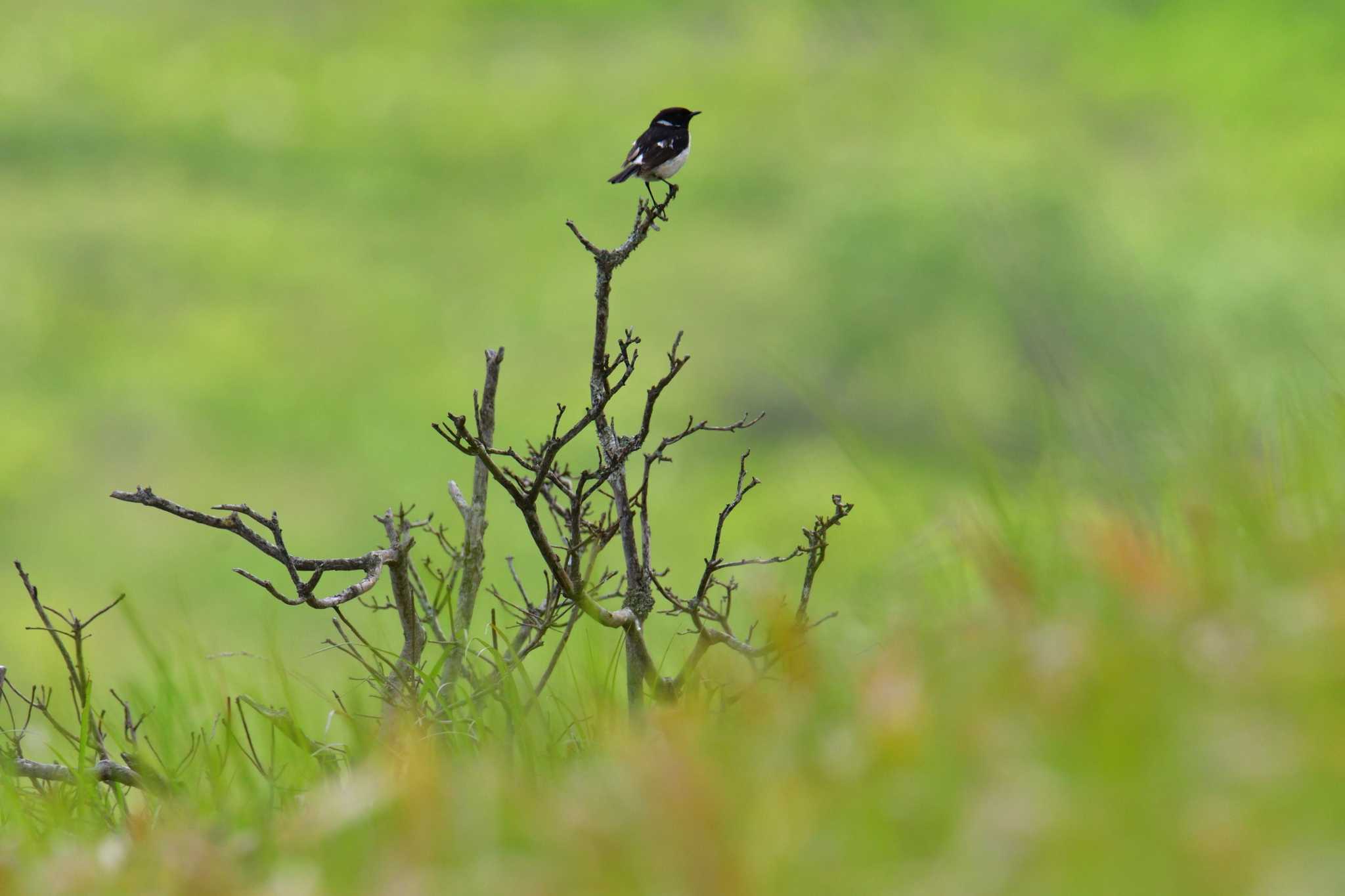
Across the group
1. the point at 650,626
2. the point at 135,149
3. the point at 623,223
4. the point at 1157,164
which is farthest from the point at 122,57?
the point at 650,626

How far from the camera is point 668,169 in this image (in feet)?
24.7

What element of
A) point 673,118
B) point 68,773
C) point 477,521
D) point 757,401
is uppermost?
point 757,401

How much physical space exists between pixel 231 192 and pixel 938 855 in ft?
209

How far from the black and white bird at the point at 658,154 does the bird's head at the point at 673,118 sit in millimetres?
18


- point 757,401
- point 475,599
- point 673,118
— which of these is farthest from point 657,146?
point 757,401

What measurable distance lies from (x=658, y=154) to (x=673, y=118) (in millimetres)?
906

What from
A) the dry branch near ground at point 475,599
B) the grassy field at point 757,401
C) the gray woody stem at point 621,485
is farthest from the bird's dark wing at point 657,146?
the gray woody stem at point 621,485

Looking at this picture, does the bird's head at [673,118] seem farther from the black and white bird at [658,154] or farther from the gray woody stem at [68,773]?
the gray woody stem at [68,773]

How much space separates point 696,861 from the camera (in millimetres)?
1798

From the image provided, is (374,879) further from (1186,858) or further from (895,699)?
(1186,858)

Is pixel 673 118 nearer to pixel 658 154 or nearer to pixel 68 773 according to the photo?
pixel 658 154

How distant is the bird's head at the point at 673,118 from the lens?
8.22 meters

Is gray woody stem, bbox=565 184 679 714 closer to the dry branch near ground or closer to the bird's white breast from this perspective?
the dry branch near ground

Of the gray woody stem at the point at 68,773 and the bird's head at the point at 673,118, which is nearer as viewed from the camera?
the gray woody stem at the point at 68,773
